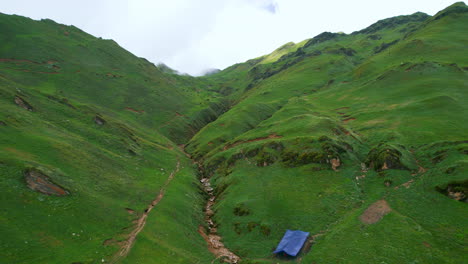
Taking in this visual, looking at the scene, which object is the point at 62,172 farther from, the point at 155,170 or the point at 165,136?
the point at 165,136

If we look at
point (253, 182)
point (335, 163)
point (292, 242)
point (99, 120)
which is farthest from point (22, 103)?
point (335, 163)

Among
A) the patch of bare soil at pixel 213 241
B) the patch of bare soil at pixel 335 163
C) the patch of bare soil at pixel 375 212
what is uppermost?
the patch of bare soil at pixel 335 163

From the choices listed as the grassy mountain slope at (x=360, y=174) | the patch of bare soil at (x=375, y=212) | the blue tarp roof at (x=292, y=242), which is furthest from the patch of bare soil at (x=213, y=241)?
the patch of bare soil at (x=375, y=212)

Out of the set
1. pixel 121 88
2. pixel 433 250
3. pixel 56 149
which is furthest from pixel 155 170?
pixel 121 88

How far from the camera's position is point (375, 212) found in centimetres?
4062

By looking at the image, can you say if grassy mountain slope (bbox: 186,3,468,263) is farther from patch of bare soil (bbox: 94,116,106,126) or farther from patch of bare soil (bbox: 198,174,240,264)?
patch of bare soil (bbox: 94,116,106,126)

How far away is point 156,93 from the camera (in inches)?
6132

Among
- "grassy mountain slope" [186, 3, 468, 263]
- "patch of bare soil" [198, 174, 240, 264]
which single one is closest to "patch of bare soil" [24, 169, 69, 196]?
"patch of bare soil" [198, 174, 240, 264]

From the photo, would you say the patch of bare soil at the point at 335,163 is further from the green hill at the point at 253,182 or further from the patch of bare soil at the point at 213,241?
the patch of bare soil at the point at 213,241

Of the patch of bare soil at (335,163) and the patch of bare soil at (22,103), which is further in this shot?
the patch of bare soil at (22,103)

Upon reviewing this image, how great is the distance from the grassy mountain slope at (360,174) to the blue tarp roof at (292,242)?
1841 mm

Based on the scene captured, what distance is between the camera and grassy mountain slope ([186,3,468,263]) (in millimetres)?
35188

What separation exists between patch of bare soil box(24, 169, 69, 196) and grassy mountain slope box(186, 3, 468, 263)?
91.4ft

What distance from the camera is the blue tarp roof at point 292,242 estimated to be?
36403 millimetres
